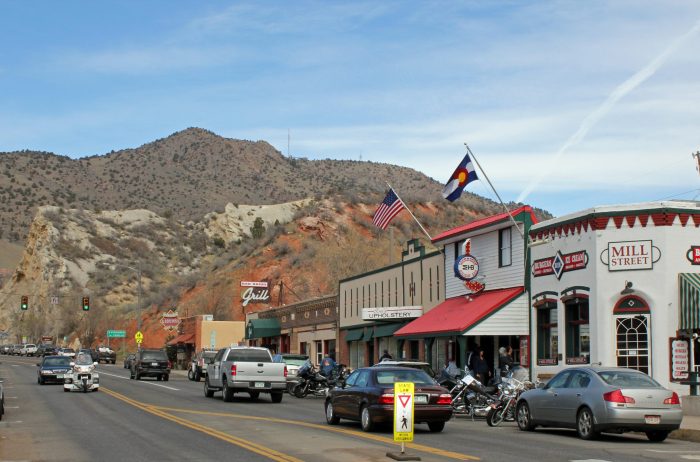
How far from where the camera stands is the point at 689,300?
2694cm

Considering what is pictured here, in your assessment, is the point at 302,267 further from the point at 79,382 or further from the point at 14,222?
the point at 14,222

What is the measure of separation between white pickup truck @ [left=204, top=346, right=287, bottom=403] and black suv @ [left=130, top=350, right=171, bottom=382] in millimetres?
19427

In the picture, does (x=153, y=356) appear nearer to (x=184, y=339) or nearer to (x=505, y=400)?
(x=184, y=339)

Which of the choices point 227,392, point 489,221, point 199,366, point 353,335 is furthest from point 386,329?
point 227,392

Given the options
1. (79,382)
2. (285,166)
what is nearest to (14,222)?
(285,166)

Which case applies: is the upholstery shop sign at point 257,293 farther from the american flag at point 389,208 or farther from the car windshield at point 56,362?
the american flag at point 389,208

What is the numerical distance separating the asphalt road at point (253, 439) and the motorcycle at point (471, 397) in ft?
1.86

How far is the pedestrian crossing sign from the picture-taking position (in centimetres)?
1523

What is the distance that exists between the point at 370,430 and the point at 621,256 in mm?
11501

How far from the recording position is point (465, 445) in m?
17.8

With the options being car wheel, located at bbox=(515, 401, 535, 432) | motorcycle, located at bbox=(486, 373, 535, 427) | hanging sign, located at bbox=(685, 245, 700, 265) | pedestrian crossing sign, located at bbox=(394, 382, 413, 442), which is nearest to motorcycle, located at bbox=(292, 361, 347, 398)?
motorcycle, located at bbox=(486, 373, 535, 427)

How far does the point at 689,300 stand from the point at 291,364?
19204 millimetres

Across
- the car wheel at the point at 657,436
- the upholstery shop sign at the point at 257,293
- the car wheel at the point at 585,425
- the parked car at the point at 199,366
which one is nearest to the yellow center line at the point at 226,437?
the car wheel at the point at 585,425

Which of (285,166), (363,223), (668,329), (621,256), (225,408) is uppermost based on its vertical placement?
(285,166)
